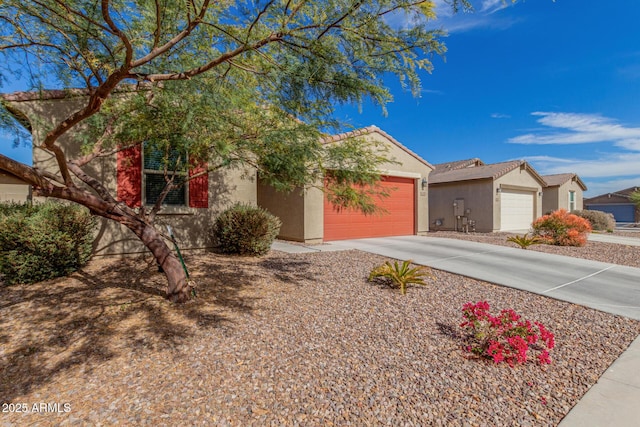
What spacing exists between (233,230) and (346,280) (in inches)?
129

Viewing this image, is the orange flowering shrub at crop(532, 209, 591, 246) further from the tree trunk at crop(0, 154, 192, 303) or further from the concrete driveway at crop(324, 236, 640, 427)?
the tree trunk at crop(0, 154, 192, 303)

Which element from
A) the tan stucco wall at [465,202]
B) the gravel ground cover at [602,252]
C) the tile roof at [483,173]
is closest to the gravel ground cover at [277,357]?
the gravel ground cover at [602,252]

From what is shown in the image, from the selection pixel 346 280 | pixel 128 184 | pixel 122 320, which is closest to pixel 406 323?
pixel 346 280

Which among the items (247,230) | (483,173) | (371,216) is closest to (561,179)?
(483,173)

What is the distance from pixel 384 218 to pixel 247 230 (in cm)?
626

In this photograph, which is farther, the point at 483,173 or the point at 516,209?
the point at 516,209

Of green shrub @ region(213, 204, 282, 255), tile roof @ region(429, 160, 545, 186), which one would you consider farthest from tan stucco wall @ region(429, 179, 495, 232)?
green shrub @ region(213, 204, 282, 255)

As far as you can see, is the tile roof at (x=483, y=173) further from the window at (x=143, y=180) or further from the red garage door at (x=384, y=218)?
the window at (x=143, y=180)

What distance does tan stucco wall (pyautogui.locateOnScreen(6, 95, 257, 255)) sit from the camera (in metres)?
6.95

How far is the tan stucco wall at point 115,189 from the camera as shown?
695cm

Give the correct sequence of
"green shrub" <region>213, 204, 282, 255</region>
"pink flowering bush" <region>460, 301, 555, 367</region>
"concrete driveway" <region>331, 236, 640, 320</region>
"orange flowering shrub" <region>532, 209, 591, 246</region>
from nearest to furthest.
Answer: "pink flowering bush" <region>460, 301, 555, 367</region>, "concrete driveway" <region>331, 236, 640, 320</region>, "green shrub" <region>213, 204, 282, 255</region>, "orange flowering shrub" <region>532, 209, 591, 246</region>

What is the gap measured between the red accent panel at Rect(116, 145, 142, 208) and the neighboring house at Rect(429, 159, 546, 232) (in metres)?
15.2

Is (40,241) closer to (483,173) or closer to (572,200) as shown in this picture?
(483,173)

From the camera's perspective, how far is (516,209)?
18.1 meters
